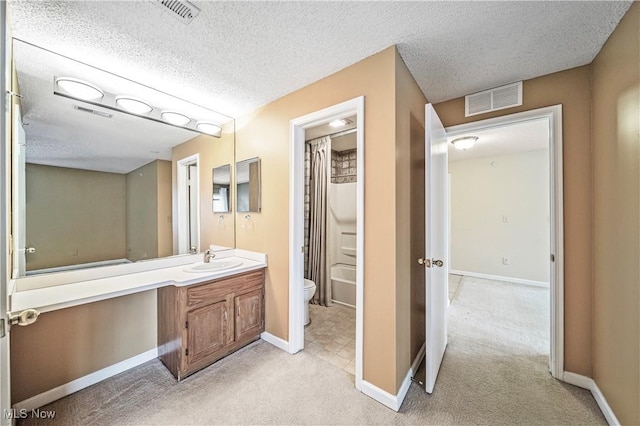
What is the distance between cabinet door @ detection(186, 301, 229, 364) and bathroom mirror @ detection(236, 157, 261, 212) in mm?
1000

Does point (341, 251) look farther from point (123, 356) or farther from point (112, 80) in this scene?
point (112, 80)

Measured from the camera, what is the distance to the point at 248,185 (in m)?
2.56

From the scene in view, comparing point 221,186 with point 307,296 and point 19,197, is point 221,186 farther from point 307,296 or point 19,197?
point 307,296

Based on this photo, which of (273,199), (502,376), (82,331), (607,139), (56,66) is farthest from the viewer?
(273,199)

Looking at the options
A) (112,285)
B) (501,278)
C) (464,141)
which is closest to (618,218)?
(464,141)

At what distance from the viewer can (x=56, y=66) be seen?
1647 millimetres

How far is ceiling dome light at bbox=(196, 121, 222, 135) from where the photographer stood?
2539 mm

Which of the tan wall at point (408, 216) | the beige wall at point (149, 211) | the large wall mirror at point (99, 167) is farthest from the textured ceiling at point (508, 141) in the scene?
the beige wall at point (149, 211)

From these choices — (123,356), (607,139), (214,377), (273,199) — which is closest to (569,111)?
(607,139)

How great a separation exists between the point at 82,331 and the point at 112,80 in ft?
6.33

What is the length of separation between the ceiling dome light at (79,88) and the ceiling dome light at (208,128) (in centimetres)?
80

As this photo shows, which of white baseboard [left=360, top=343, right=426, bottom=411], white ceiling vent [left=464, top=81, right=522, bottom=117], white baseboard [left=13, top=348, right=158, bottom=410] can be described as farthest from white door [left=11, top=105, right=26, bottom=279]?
white ceiling vent [left=464, top=81, right=522, bottom=117]

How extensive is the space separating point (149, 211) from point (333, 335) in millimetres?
2155

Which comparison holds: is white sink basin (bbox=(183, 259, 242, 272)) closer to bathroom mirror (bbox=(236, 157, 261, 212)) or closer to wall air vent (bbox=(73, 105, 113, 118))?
bathroom mirror (bbox=(236, 157, 261, 212))
